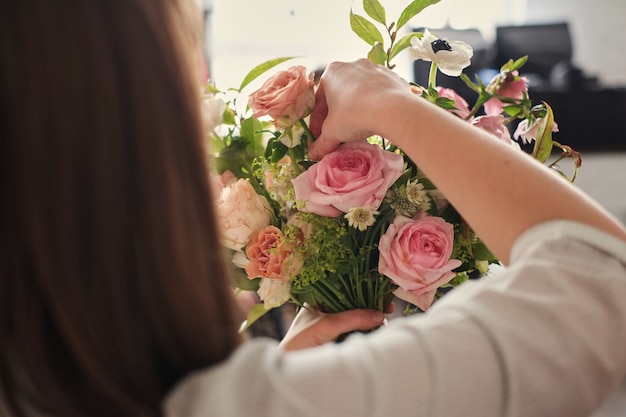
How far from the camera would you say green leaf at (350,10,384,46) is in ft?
2.41

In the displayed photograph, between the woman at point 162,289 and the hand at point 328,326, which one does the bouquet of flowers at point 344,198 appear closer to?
the hand at point 328,326

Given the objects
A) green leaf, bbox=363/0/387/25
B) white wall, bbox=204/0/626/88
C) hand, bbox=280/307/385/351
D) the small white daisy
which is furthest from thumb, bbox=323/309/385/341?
white wall, bbox=204/0/626/88

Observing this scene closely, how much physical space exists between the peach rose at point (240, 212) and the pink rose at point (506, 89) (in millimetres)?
298

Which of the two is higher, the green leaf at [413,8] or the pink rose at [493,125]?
the green leaf at [413,8]

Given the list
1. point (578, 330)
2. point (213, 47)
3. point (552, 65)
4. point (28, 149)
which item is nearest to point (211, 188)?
point (28, 149)

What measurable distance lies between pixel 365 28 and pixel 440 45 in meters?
0.09

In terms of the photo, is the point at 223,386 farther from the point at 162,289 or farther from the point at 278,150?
the point at 278,150

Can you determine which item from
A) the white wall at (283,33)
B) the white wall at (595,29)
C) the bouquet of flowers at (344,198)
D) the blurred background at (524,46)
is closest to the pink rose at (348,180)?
the bouquet of flowers at (344,198)

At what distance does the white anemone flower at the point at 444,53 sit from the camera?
Result: 719 mm

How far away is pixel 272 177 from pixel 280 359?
0.33 meters

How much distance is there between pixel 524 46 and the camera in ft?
14.9

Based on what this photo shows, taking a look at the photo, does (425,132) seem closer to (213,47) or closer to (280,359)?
(280,359)

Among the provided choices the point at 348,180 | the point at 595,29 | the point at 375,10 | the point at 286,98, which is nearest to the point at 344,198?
the point at 348,180

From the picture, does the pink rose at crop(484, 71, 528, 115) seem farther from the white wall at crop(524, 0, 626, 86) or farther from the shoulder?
the white wall at crop(524, 0, 626, 86)
